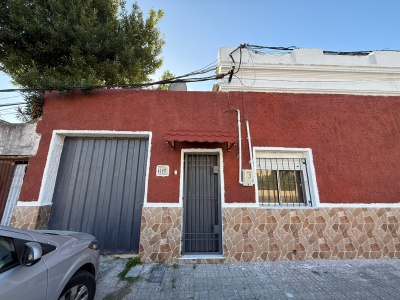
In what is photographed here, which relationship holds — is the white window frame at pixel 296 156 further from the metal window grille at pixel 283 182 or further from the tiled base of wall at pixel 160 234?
the tiled base of wall at pixel 160 234

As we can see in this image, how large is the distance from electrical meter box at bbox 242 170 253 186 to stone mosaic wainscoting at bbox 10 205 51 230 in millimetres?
5009

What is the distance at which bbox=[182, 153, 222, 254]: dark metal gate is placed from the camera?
4887 millimetres

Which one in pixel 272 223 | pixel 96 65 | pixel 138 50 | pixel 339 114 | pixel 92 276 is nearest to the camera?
pixel 92 276

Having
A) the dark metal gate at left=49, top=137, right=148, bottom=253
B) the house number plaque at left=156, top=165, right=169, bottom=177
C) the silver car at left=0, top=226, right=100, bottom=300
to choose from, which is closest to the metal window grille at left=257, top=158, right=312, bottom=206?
the house number plaque at left=156, top=165, right=169, bottom=177

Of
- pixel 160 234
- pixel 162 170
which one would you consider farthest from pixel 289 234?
pixel 162 170

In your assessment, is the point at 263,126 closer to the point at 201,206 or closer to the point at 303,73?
the point at 303,73

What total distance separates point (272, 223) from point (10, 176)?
7.06 m

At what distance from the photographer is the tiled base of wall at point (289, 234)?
460cm

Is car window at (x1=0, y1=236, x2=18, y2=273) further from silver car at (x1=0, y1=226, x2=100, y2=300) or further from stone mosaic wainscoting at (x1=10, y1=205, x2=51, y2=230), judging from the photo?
stone mosaic wainscoting at (x1=10, y1=205, x2=51, y2=230)

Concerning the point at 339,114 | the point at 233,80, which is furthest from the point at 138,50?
the point at 339,114

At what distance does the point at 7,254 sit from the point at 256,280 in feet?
12.7

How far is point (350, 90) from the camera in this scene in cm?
592

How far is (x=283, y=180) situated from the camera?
17.5 ft

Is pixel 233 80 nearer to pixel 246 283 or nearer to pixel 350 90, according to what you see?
pixel 350 90
